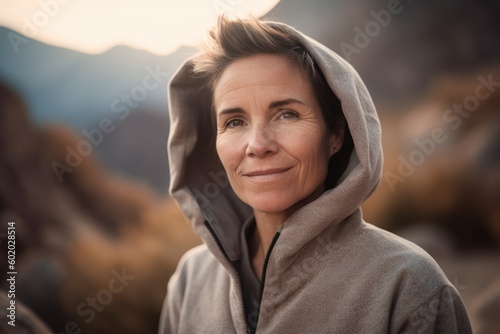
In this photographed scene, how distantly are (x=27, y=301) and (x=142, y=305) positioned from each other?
2.09 ft

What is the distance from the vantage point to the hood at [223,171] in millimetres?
1221

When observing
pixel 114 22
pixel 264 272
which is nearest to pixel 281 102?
pixel 264 272

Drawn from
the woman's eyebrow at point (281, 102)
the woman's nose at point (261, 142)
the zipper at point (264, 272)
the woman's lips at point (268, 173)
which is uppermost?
the woman's eyebrow at point (281, 102)

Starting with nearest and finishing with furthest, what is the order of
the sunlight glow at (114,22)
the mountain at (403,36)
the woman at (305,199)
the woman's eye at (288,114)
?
the woman at (305,199) → the woman's eye at (288,114) → the sunlight glow at (114,22) → the mountain at (403,36)

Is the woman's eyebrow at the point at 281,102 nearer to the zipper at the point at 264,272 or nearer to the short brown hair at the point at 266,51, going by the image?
the short brown hair at the point at 266,51

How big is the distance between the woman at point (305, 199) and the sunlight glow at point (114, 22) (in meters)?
1.12

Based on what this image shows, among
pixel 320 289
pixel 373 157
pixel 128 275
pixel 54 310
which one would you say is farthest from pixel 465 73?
pixel 54 310

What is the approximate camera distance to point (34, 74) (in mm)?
2627

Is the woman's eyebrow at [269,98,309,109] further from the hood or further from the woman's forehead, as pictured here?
the hood

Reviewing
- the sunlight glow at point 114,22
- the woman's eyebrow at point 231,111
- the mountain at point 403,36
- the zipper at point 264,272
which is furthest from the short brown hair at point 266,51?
the mountain at point 403,36

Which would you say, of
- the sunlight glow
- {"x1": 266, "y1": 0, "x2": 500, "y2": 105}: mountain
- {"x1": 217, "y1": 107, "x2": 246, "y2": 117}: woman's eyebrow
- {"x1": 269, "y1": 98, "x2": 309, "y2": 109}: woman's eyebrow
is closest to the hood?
{"x1": 269, "y1": 98, "x2": 309, "y2": 109}: woman's eyebrow

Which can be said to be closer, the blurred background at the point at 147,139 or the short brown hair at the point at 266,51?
the short brown hair at the point at 266,51

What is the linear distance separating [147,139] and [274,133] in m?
1.75

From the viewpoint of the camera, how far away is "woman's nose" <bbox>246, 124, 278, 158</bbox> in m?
1.24
